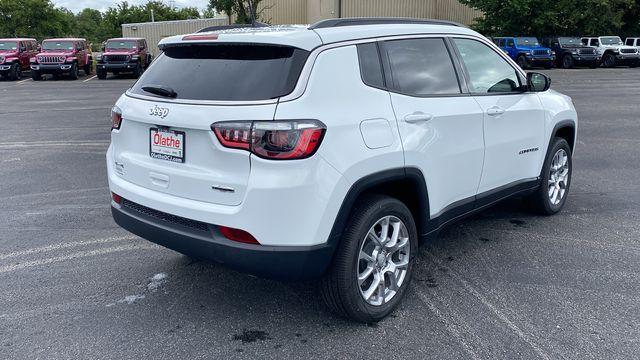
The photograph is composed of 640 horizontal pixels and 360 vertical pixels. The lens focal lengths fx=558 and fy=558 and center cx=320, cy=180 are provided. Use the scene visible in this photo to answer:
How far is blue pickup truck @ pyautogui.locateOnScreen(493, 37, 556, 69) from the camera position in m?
29.1

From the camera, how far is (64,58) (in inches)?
994

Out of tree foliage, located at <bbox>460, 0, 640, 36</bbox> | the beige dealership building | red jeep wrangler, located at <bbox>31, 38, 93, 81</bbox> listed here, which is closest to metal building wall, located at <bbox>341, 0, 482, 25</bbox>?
the beige dealership building

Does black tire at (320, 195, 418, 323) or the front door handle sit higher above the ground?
the front door handle

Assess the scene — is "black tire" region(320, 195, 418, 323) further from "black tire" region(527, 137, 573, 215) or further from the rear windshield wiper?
"black tire" region(527, 137, 573, 215)

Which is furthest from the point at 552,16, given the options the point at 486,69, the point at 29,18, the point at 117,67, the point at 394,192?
the point at 29,18

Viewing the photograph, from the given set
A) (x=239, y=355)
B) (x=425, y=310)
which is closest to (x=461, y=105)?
(x=425, y=310)

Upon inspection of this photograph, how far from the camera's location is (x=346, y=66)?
10.5 ft

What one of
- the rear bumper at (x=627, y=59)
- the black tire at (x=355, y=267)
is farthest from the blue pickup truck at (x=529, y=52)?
the black tire at (x=355, y=267)

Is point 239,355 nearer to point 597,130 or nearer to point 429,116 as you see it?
point 429,116

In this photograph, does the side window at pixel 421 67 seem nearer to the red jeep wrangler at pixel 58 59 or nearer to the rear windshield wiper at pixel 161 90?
the rear windshield wiper at pixel 161 90

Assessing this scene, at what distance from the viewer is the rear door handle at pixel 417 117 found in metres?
3.44

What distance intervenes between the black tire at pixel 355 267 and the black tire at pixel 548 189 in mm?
2262

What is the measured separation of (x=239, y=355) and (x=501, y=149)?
2548 mm

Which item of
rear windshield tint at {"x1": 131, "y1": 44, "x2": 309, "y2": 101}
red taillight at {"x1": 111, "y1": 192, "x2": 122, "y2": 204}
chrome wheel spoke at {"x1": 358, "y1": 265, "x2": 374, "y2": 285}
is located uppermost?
rear windshield tint at {"x1": 131, "y1": 44, "x2": 309, "y2": 101}
